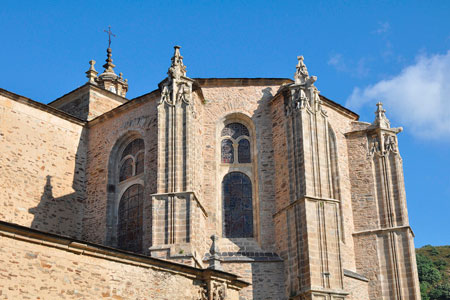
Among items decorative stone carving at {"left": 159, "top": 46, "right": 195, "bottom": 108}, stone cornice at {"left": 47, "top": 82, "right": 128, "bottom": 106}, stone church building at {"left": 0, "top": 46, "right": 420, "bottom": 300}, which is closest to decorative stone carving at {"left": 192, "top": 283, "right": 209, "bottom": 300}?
stone church building at {"left": 0, "top": 46, "right": 420, "bottom": 300}

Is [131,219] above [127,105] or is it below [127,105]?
below

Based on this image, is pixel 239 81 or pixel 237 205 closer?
pixel 237 205

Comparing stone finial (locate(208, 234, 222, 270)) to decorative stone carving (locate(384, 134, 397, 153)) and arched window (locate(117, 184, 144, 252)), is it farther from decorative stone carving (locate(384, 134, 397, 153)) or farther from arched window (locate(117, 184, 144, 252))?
decorative stone carving (locate(384, 134, 397, 153))

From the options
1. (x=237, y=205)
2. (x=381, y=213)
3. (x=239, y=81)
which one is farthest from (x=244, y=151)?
(x=381, y=213)

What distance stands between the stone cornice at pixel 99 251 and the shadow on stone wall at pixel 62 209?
713 cm

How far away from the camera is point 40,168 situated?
23.9 m

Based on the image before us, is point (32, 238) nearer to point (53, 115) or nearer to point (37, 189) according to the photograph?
point (37, 189)

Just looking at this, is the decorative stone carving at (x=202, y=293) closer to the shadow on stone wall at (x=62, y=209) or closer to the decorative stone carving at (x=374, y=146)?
the shadow on stone wall at (x=62, y=209)

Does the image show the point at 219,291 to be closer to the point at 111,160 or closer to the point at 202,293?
the point at 202,293

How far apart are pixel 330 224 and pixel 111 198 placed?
301 inches

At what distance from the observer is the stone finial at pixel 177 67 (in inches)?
901

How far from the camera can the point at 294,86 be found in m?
23.5

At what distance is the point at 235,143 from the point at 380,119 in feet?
19.0

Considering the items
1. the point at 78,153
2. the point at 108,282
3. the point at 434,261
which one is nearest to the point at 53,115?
the point at 78,153
